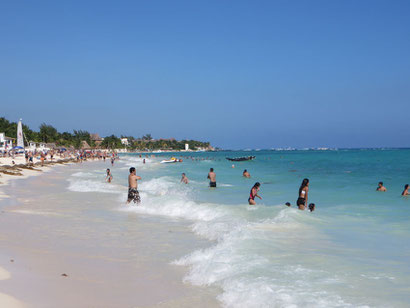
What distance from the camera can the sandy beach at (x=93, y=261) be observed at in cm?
485

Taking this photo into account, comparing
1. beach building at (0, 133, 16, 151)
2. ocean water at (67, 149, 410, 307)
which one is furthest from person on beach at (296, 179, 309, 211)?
beach building at (0, 133, 16, 151)

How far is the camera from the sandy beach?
4852mm

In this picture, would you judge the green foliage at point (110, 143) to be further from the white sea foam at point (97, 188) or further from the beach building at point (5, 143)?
the white sea foam at point (97, 188)

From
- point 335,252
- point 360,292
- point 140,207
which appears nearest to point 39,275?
point 360,292

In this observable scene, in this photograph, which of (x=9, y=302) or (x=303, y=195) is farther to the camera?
(x=303, y=195)

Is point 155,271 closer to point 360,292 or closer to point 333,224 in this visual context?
point 360,292

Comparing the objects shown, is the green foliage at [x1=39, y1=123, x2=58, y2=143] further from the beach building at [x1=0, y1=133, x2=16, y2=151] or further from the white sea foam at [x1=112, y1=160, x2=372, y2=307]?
the white sea foam at [x1=112, y1=160, x2=372, y2=307]

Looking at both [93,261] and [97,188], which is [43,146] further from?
[93,261]

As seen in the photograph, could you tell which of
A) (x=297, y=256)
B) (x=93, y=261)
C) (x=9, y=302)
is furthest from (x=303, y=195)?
(x=9, y=302)

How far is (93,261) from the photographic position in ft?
21.6

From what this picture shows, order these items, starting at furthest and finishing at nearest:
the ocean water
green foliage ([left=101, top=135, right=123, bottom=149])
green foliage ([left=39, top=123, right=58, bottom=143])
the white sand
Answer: green foliage ([left=101, top=135, right=123, bottom=149]) < green foliage ([left=39, top=123, right=58, bottom=143]) < the ocean water < the white sand

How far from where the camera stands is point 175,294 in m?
5.09

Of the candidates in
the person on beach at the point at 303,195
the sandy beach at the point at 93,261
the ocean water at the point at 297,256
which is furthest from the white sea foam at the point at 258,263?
the person on beach at the point at 303,195

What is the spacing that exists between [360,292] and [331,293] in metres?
0.43
